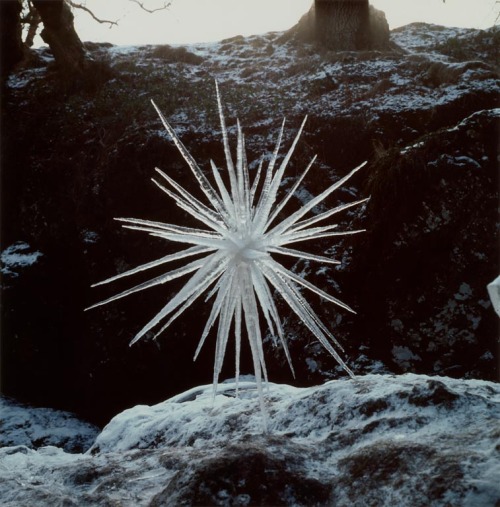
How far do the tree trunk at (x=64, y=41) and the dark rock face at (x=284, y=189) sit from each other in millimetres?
514

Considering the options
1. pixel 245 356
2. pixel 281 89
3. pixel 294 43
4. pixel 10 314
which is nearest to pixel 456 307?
pixel 245 356

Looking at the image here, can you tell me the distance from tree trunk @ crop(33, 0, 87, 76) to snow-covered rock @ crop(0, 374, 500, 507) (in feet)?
30.9

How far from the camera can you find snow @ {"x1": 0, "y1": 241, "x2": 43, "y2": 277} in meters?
8.62

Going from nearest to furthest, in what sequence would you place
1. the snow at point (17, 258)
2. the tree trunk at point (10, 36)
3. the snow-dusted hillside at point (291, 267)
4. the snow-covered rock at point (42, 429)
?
the snow-dusted hillside at point (291, 267) < the snow-covered rock at point (42, 429) < the snow at point (17, 258) < the tree trunk at point (10, 36)

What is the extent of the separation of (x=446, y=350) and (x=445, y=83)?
513cm

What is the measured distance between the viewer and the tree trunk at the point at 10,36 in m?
10.5

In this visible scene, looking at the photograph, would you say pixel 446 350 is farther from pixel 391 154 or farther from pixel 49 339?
pixel 49 339

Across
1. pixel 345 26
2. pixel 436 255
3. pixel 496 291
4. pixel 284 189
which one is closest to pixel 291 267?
pixel 284 189

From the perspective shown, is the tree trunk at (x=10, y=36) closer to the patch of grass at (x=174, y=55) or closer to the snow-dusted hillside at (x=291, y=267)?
the snow-dusted hillside at (x=291, y=267)

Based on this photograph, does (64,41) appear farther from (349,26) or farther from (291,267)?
(291,267)

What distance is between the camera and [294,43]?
12.2 metres

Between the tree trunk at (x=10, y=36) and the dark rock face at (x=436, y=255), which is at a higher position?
the tree trunk at (x=10, y=36)

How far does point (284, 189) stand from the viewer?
7.99 metres

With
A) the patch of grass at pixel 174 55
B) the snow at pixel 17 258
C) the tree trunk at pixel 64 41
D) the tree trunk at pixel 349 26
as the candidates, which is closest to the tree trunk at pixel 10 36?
the tree trunk at pixel 64 41
